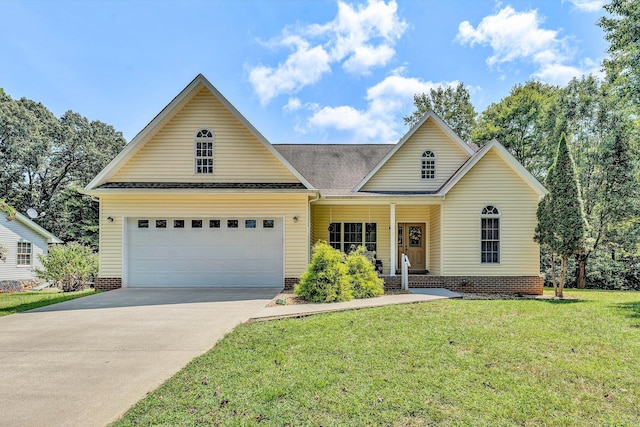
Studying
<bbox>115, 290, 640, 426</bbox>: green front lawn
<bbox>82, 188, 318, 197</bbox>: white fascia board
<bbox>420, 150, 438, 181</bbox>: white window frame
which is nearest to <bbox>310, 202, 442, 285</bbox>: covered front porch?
<bbox>420, 150, 438, 181</bbox>: white window frame

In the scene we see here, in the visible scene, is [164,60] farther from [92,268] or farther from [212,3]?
[92,268]

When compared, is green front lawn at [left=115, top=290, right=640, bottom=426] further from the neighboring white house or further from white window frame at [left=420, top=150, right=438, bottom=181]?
the neighboring white house

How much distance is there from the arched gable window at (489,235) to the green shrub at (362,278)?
474 cm

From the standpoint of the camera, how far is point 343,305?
898cm

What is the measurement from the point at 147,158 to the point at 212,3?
5.94 m

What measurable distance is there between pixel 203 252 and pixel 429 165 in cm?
926

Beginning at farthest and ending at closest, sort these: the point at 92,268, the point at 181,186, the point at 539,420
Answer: the point at 92,268, the point at 181,186, the point at 539,420

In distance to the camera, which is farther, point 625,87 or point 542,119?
point 542,119

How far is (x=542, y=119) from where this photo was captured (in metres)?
23.6

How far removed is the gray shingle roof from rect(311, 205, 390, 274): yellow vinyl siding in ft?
3.75

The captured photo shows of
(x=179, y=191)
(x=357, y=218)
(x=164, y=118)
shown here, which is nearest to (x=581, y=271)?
(x=357, y=218)

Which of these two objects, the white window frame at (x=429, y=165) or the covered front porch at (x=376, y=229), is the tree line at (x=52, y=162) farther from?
the white window frame at (x=429, y=165)

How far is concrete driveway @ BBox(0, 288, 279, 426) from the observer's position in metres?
3.83

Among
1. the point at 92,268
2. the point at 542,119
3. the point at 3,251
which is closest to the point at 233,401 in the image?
the point at 92,268
